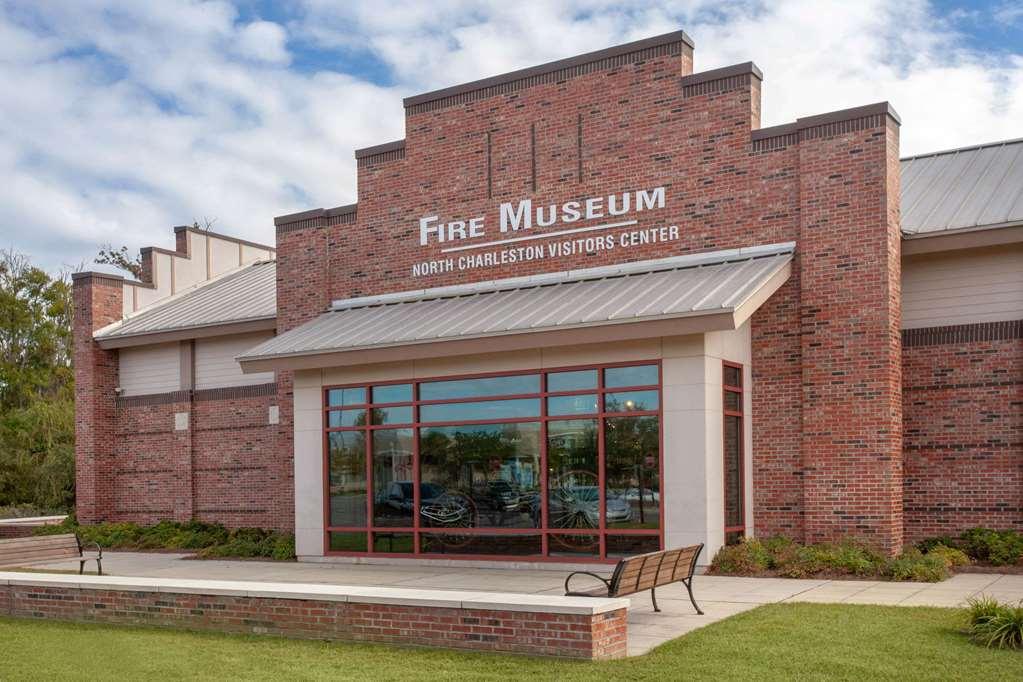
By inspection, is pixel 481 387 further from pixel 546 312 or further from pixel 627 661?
pixel 627 661

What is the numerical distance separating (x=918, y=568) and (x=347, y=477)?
9518mm

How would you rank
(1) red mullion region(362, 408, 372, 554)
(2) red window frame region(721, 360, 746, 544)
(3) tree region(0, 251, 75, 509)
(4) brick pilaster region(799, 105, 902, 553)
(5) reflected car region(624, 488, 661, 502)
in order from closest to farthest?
(4) brick pilaster region(799, 105, 902, 553), (5) reflected car region(624, 488, 661, 502), (2) red window frame region(721, 360, 746, 544), (1) red mullion region(362, 408, 372, 554), (3) tree region(0, 251, 75, 509)

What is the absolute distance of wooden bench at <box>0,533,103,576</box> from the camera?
16.8 metres

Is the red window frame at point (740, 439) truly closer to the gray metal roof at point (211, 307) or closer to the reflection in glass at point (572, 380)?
the reflection in glass at point (572, 380)

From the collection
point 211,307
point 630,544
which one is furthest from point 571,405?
point 211,307

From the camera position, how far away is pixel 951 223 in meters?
17.2

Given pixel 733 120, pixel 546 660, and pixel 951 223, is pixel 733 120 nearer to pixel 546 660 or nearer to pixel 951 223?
pixel 951 223

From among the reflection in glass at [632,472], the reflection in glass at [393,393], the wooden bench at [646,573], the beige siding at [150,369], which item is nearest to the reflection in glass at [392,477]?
the reflection in glass at [393,393]

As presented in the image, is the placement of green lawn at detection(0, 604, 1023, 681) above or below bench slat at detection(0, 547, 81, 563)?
above

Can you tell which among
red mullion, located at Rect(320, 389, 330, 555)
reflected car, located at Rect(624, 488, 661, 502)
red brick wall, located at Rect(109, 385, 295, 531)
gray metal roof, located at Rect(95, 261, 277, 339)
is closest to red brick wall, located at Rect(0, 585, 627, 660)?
reflected car, located at Rect(624, 488, 661, 502)

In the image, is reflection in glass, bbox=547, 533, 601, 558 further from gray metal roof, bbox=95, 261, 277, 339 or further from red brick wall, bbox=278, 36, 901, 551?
gray metal roof, bbox=95, 261, 277, 339

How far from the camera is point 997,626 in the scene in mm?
9516

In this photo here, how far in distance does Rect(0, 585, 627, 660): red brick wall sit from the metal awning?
648 centimetres

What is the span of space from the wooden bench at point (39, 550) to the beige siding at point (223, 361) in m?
7.43
